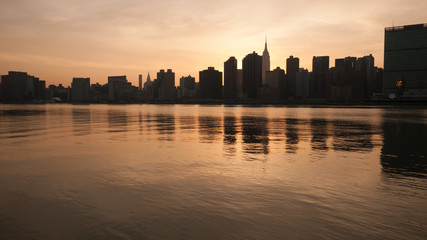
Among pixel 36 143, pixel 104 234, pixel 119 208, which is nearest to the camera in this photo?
pixel 104 234

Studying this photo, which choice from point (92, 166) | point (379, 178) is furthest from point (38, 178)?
point (379, 178)

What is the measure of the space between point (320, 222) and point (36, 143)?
1427 inches

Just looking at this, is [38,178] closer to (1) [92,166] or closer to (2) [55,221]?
(1) [92,166]

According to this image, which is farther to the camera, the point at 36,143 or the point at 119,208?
the point at 36,143

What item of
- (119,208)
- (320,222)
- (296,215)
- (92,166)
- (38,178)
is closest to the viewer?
(320,222)

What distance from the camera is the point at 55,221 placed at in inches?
525

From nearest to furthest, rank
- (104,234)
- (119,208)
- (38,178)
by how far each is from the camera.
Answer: (104,234) → (119,208) → (38,178)

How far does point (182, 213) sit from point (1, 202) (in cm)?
954

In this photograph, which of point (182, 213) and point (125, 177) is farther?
point (125, 177)

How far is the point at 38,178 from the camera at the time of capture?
20844 mm

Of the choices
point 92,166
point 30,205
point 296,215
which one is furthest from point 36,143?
point 296,215

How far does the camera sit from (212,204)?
1557 cm

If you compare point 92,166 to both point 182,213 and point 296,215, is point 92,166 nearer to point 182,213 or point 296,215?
point 182,213

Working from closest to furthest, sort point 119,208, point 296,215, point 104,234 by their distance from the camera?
1. point 104,234
2. point 296,215
3. point 119,208
